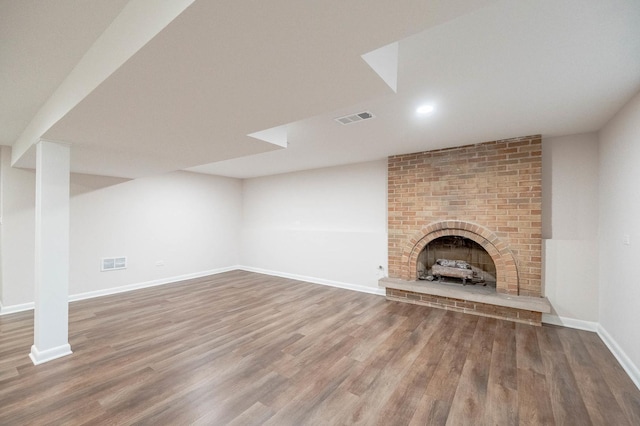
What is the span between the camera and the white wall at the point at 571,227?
328 cm

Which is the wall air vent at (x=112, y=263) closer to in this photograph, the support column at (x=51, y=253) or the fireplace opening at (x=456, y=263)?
the support column at (x=51, y=253)

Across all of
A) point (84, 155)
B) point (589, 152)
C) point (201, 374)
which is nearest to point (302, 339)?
point (201, 374)

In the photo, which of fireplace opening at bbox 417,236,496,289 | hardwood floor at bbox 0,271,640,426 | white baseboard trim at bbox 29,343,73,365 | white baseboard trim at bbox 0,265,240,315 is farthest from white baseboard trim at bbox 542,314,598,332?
white baseboard trim at bbox 0,265,240,315

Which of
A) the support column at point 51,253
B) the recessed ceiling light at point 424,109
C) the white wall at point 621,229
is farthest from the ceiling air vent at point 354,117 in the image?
the support column at point 51,253

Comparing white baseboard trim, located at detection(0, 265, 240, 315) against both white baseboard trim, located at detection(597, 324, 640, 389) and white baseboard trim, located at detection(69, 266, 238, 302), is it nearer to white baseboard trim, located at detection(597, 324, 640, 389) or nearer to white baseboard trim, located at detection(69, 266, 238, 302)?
white baseboard trim, located at detection(69, 266, 238, 302)

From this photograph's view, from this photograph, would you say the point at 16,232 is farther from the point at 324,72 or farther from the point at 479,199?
the point at 479,199

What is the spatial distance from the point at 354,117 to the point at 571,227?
3.18 m

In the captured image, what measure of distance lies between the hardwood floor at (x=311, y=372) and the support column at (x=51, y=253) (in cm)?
19

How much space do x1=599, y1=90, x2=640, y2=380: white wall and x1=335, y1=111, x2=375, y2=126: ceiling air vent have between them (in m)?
2.29

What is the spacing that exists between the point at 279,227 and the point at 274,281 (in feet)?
4.46

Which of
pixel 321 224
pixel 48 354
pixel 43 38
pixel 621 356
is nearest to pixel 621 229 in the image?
pixel 621 356

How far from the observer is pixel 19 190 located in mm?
3891

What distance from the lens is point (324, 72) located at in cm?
126

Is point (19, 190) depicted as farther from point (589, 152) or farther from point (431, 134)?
point (589, 152)
